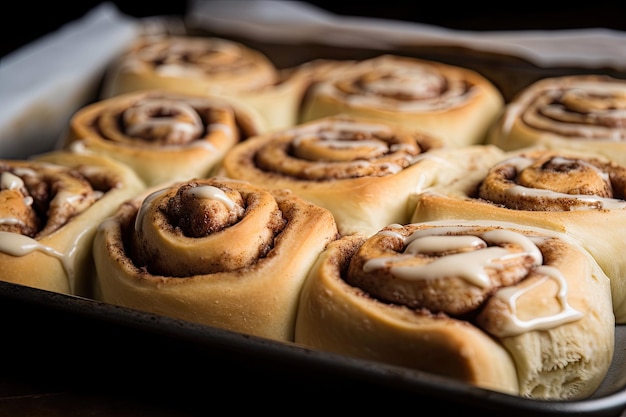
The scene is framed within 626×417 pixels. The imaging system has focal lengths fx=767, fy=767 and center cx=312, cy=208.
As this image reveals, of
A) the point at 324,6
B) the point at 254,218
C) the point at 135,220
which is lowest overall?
the point at 324,6

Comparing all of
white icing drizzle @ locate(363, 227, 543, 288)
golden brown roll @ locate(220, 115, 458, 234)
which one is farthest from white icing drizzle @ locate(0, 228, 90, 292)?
white icing drizzle @ locate(363, 227, 543, 288)

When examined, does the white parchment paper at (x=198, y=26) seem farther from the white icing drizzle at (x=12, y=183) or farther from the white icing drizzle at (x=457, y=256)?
the white icing drizzle at (x=457, y=256)

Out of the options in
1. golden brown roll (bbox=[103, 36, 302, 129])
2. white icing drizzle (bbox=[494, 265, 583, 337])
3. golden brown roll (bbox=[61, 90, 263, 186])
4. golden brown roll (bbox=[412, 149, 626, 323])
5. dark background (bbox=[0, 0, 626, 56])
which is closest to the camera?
white icing drizzle (bbox=[494, 265, 583, 337])

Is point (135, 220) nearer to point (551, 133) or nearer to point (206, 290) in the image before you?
point (206, 290)

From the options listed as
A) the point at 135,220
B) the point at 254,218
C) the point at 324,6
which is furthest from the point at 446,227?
the point at 324,6

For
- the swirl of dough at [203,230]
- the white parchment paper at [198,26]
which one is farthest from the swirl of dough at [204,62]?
the swirl of dough at [203,230]

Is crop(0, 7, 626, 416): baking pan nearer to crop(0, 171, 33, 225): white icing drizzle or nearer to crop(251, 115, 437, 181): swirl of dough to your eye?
crop(0, 171, 33, 225): white icing drizzle
